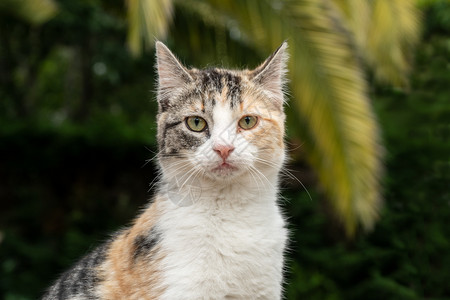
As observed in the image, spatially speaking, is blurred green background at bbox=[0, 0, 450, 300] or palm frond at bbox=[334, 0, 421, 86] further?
palm frond at bbox=[334, 0, 421, 86]

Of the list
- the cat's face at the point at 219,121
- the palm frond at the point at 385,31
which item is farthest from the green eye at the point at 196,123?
the palm frond at the point at 385,31

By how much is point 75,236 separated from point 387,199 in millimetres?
4173

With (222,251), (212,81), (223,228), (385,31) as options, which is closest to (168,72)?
(212,81)

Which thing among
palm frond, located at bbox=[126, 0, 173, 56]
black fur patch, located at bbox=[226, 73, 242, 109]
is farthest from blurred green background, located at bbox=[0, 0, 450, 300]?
black fur patch, located at bbox=[226, 73, 242, 109]

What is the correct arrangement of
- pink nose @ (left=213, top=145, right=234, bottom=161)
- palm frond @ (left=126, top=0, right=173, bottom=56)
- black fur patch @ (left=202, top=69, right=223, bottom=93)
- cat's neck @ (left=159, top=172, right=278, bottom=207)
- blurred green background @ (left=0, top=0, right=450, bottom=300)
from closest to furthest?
pink nose @ (left=213, top=145, right=234, bottom=161) < cat's neck @ (left=159, top=172, right=278, bottom=207) < black fur patch @ (left=202, top=69, right=223, bottom=93) < palm frond @ (left=126, top=0, right=173, bottom=56) < blurred green background @ (left=0, top=0, right=450, bottom=300)

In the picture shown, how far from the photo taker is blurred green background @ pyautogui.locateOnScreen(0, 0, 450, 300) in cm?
562

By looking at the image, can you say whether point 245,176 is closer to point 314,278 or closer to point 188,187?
point 188,187

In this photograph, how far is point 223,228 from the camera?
9.30 feet

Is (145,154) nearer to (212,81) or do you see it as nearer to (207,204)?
(212,81)

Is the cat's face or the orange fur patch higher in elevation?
the cat's face

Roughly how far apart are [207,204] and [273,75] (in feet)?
2.65

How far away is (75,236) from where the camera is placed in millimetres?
7922

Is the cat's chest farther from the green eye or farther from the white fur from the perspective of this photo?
the green eye

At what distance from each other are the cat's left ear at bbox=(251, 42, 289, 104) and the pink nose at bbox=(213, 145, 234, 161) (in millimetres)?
512
